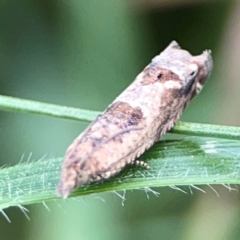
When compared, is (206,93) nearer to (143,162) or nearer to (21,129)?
(21,129)

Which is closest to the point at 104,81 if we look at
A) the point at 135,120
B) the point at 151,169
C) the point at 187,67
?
the point at 187,67

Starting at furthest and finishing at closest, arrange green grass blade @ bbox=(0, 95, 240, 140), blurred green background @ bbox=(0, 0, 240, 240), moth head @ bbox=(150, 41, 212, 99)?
blurred green background @ bbox=(0, 0, 240, 240), moth head @ bbox=(150, 41, 212, 99), green grass blade @ bbox=(0, 95, 240, 140)

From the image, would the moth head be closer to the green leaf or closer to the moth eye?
the moth eye

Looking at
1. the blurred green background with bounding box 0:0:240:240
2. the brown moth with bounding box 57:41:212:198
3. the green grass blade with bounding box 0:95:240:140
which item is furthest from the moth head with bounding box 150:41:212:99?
the blurred green background with bounding box 0:0:240:240

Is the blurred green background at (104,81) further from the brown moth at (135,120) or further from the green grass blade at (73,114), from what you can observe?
the green grass blade at (73,114)

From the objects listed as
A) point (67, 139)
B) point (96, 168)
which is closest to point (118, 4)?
point (67, 139)

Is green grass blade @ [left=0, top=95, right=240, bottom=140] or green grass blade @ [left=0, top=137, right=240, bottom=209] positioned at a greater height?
green grass blade @ [left=0, top=95, right=240, bottom=140]

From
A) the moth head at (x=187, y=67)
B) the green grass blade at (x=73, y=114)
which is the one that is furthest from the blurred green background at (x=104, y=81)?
the green grass blade at (x=73, y=114)
